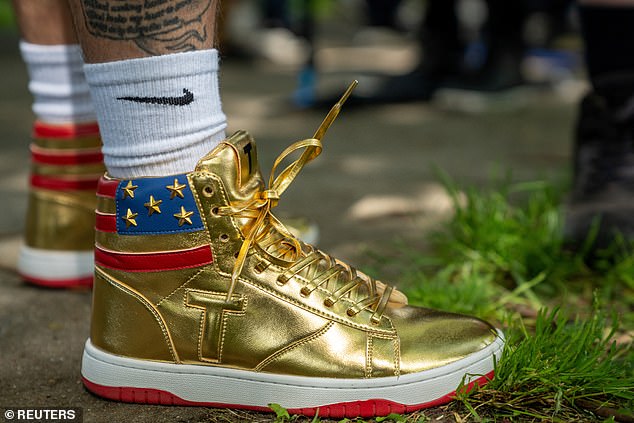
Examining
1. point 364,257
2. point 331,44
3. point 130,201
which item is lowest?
point 331,44

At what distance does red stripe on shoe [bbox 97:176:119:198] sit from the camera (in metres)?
0.93

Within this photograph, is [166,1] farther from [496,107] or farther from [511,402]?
[496,107]

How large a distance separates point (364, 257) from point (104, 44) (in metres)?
0.79

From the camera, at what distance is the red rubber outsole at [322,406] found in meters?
0.90

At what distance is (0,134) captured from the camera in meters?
2.69

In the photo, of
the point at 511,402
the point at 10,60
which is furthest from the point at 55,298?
the point at 10,60

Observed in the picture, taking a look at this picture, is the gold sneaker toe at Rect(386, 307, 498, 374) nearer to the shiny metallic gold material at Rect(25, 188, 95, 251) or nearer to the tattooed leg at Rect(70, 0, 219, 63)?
the tattooed leg at Rect(70, 0, 219, 63)

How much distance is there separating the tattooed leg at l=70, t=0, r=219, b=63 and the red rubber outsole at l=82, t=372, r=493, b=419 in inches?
16.7

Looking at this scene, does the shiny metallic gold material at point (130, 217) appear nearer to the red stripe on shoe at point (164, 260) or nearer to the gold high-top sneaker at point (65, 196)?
the red stripe on shoe at point (164, 260)

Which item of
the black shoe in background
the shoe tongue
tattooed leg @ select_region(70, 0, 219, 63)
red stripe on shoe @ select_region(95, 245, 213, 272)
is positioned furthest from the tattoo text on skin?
the black shoe in background

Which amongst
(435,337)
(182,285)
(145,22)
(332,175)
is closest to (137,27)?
(145,22)

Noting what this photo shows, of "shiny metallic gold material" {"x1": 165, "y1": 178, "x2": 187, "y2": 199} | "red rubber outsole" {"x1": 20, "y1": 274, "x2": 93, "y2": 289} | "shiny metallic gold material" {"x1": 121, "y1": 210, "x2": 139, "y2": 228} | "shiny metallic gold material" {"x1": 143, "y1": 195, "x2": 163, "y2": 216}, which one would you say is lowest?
"red rubber outsole" {"x1": 20, "y1": 274, "x2": 93, "y2": 289}

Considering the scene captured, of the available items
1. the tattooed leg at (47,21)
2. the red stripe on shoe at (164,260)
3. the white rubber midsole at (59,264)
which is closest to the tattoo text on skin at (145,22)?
the red stripe on shoe at (164,260)

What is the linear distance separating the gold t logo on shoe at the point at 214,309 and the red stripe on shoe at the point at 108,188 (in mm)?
157
